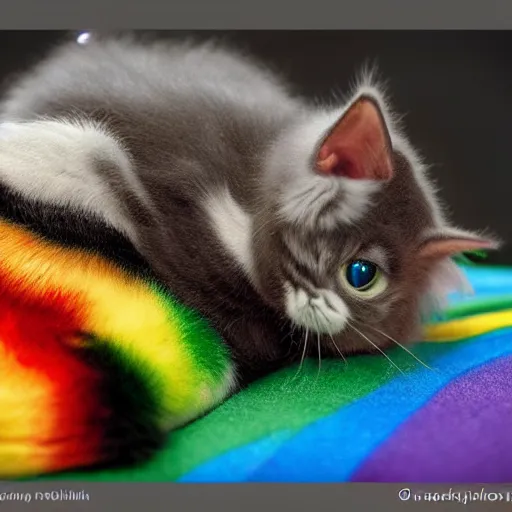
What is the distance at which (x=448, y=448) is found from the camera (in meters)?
0.78

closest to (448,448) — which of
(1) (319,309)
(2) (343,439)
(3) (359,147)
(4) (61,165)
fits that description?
(2) (343,439)

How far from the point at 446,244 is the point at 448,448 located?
0.28m

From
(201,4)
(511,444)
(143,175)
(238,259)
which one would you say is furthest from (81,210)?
(511,444)

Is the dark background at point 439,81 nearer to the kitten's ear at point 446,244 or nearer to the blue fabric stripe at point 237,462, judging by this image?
the kitten's ear at point 446,244

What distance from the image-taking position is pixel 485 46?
981mm

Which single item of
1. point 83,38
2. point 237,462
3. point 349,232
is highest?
point 83,38

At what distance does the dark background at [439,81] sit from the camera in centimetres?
100

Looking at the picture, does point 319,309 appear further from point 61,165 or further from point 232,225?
point 61,165

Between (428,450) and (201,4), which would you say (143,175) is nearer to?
(201,4)

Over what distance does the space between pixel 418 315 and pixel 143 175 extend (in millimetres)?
446

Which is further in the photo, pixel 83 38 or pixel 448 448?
pixel 83 38

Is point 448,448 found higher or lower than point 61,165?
lower

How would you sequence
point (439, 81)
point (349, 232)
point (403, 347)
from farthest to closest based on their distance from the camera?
point (439, 81) < point (403, 347) < point (349, 232)

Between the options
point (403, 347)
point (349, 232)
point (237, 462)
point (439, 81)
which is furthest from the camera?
point (439, 81)
